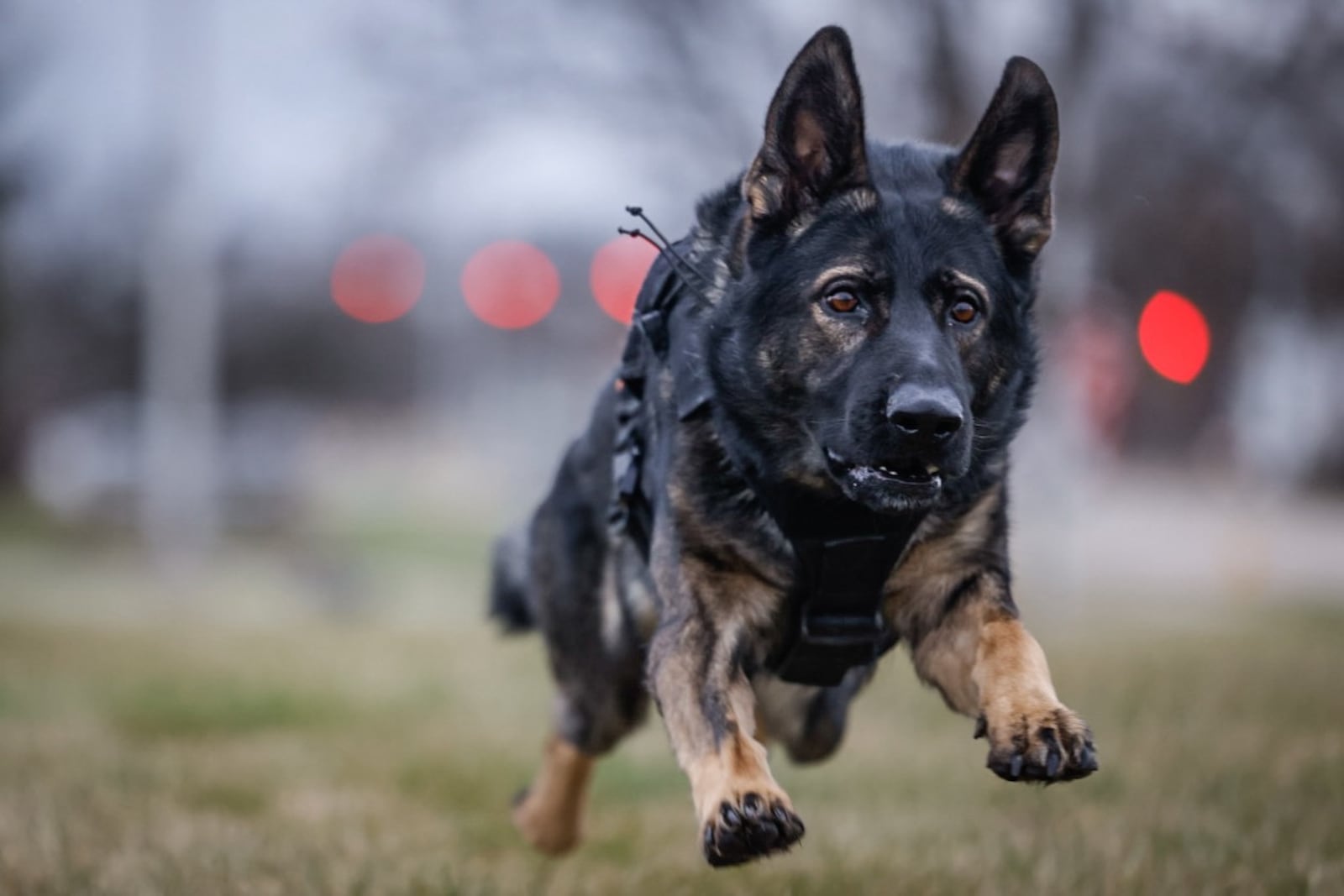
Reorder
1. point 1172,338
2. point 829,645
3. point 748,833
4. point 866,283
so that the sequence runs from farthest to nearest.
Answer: point 1172,338
point 829,645
point 866,283
point 748,833

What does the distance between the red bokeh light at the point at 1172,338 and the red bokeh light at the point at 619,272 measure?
4.58 meters

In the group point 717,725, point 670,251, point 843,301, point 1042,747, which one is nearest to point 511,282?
point 670,251

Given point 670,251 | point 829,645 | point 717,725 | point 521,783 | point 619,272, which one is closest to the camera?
point 717,725

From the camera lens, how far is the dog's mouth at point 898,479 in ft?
9.84

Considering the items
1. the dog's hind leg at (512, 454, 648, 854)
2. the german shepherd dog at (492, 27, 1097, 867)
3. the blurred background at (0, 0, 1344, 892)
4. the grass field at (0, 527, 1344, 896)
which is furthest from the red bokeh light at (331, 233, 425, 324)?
the german shepherd dog at (492, 27, 1097, 867)

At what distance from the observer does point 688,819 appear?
5145 mm

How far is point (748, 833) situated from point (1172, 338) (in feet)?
23.3

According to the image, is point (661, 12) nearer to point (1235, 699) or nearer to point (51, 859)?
point (1235, 699)

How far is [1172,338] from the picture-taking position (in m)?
8.93

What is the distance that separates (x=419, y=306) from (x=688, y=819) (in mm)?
42561

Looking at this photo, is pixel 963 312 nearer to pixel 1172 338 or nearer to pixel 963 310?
pixel 963 310

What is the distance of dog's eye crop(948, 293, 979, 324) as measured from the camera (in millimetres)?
3191

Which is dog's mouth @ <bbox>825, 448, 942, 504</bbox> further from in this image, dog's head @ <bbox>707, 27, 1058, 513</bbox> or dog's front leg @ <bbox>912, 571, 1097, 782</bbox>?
dog's front leg @ <bbox>912, 571, 1097, 782</bbox>

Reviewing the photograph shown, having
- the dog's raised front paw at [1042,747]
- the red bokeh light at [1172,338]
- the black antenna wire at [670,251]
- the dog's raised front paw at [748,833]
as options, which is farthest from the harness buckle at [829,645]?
the red bokeh light at [1172,338]
